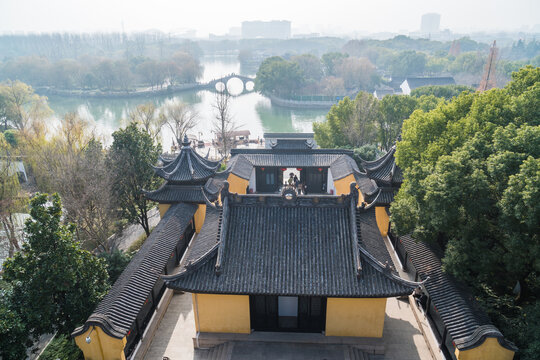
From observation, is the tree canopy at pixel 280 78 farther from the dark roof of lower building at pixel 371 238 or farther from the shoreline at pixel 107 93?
the dark roof of lower building at pixel 371 238

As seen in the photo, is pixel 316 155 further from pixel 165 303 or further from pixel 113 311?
pixel 113 311

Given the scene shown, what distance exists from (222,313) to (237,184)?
11.2 meters

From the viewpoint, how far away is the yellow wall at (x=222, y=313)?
12367mm

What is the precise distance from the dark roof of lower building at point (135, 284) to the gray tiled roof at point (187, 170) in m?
2.41

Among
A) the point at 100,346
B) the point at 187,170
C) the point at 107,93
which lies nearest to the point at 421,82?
the point at 187,170

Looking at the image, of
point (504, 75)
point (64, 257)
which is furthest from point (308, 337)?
point (504, 75)

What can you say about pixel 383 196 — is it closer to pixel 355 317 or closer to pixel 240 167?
pixel 355 317

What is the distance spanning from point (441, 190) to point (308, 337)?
6.86m

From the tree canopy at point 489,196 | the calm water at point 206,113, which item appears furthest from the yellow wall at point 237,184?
the calm water at point 206,113

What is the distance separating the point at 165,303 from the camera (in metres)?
14.9

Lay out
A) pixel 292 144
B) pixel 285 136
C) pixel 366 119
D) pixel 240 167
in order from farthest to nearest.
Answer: pixel 285 136 < pixel 366 119 < pixel 292 144 < pixel 240 167

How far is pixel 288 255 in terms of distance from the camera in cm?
1235

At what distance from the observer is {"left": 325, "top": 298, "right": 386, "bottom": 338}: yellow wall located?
1204 cm

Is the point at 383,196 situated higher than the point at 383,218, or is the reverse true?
the point at 383,196
